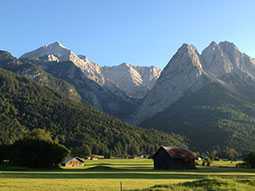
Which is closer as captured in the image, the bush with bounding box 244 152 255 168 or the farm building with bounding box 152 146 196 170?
the bush with bounding box 244 152 255 168

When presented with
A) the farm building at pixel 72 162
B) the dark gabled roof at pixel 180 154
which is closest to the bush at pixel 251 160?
the dark gabled roof at pixel 180 154

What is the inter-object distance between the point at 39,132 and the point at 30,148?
25446 millimetres

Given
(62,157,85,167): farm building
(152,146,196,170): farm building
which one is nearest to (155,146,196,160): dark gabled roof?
(152,146,196,170): farm building

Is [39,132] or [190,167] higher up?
[39,132]

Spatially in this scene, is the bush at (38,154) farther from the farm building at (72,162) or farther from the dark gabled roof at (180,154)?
the dark gabled roof at (180,154)

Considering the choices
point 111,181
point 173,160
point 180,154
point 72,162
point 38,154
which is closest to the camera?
point 111,181

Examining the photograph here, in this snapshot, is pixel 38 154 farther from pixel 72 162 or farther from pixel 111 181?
pixel 111 181

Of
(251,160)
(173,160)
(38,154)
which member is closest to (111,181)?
(38,154)

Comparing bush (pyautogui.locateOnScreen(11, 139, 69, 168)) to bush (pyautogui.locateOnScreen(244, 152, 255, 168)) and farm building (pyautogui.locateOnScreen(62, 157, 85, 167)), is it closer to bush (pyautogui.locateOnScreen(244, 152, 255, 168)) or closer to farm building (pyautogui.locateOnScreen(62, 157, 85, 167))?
farm building (pyautogui.locateOnScreen(62, 157, 85, 167))

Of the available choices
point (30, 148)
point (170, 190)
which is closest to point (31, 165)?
point (30, 148)

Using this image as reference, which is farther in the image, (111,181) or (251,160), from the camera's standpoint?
(251,160)

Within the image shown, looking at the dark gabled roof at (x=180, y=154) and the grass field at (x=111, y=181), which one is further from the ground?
the dark gabled roof at (x=180, y=154)

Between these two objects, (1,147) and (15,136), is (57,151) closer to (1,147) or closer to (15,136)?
(1,147)

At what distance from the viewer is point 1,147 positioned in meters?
114
